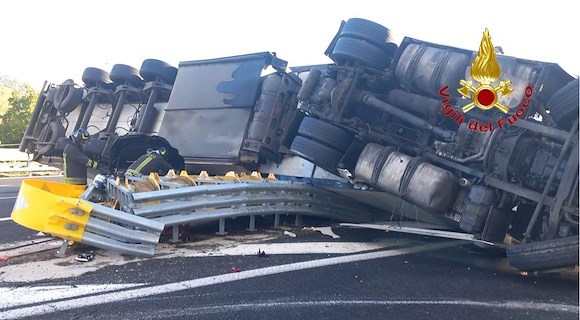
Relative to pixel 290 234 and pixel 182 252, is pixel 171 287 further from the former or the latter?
pixel 290 234

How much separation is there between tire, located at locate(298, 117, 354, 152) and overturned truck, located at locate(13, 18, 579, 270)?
2cm

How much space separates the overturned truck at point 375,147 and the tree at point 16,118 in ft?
77.1

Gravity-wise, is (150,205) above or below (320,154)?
below

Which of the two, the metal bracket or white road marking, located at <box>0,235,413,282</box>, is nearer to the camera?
white road marking, located at <box>0,235,413,282</box>

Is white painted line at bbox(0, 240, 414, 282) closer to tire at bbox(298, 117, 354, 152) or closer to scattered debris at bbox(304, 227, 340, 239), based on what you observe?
scattered debris at bbox(304, 227, 340, 239)

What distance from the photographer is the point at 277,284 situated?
2.97 metres

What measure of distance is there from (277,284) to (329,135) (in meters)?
2.61

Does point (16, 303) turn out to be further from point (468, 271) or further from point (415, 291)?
point (468, 271)

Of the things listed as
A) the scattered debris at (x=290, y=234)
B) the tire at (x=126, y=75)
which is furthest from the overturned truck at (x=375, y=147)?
the tire at (x=126, y=75)

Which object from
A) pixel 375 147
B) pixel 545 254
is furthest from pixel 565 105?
pixel 375 147

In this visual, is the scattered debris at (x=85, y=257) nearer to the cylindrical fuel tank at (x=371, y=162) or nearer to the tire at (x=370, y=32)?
the cylindrical fuel tank at (x=371, y=162)

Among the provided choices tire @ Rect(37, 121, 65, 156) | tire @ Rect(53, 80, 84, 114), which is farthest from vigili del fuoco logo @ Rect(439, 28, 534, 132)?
tire @ Rect(37, 121, 65, 156)

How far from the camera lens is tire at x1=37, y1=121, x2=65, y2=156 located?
29.7ft

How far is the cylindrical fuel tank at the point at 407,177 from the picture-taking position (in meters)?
4.21
